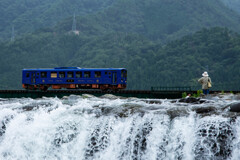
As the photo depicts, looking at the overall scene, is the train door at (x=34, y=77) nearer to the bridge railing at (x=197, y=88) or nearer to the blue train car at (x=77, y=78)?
the blue train car at (x=77, y=78)

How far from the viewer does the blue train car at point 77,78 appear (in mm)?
36469

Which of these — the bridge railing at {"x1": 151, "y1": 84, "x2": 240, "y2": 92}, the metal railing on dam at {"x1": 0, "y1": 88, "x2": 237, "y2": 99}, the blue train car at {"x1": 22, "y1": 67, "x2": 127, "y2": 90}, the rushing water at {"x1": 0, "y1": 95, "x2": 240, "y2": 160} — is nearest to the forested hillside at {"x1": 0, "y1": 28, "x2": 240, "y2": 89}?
the bridge railing at {"x1": 151, "y1": 84, "x2": 240, "y2": 92}

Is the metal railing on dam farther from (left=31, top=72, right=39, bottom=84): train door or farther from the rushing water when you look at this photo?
the rushing water

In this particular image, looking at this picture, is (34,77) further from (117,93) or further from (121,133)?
(121,133)

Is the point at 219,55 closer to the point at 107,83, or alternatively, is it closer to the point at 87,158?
the point at 107,83

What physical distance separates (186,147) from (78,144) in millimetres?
4910

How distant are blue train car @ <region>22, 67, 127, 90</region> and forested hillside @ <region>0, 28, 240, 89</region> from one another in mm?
93554

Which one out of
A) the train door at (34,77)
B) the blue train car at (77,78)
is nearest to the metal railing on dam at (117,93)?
the blue train car at (77,78)

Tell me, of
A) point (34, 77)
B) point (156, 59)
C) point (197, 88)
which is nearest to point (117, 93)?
point (34, 77)

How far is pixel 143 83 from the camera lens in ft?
470

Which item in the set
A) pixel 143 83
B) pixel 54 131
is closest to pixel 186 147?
pixel 54 131

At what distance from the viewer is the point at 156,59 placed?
16100 cm

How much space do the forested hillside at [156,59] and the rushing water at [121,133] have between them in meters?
113

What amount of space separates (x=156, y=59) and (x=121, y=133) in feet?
483
